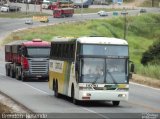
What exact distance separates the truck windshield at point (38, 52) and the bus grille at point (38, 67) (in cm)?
47

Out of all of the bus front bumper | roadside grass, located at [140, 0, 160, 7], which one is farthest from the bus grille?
roadside grass, located at [140, 0, 160, 7]

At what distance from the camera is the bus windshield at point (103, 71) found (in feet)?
79.7

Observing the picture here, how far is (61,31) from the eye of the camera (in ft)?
320

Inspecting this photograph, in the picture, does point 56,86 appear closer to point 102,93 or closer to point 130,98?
point 130,98

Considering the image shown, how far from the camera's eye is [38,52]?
4228 cm

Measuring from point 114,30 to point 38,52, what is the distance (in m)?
67.0

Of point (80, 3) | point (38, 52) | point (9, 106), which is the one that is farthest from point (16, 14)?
point (9, 106)

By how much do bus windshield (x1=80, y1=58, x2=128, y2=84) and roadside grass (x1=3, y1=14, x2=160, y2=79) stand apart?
1989 inches

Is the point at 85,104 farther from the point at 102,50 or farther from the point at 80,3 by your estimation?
the point at 80,3

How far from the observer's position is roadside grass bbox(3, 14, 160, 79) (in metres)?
90.0

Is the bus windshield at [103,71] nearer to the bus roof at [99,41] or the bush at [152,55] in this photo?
the bus roof at [99,41]

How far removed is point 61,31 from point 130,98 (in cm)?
6874

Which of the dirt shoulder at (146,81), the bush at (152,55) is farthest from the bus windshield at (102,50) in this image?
the bush at (152,55)

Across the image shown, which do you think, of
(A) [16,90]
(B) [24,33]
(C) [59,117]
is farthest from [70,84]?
(B) [24,33]
